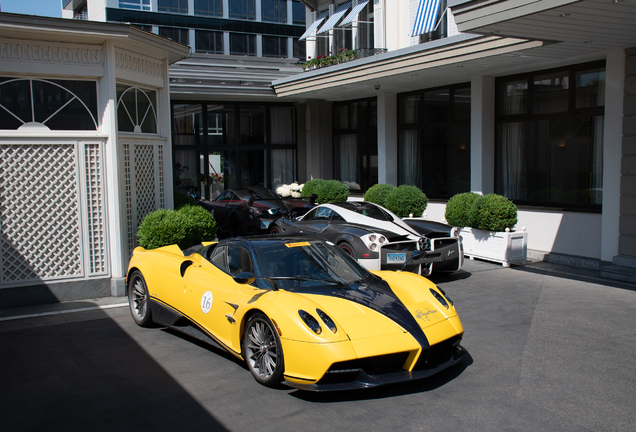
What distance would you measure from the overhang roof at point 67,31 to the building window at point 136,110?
0.83m

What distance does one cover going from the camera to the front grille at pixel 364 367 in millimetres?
4492

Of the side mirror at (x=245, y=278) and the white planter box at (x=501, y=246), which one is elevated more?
the side mirror at (x=245, y=278)

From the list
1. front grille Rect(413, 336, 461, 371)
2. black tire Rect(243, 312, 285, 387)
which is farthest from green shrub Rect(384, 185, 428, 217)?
black tire Rect(243, 312, 285, 387)

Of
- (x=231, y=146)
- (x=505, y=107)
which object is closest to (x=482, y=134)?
(x=505, y=107)

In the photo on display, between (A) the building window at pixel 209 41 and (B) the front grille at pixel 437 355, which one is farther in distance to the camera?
(A) the building window at pixel 209 41

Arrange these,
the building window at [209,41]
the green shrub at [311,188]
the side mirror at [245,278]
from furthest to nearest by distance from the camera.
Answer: the building window at [209,41] → the green shrub at [311,188] → the side mirror at [245,278]

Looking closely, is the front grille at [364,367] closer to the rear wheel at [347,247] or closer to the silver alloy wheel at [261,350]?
the silver alloy wheel at [261,350]

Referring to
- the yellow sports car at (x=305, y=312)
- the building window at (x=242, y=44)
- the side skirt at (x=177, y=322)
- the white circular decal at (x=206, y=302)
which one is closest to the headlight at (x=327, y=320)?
the yellow sports car at (x=305, y=312)

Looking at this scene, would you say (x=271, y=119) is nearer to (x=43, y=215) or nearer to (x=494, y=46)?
(x=494, y=46)

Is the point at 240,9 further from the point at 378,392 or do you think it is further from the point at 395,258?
the point at 378,392

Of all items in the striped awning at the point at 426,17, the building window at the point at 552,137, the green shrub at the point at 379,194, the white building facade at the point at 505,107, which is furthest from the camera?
the green shrub at the point at 379,194

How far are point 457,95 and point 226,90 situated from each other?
764cm

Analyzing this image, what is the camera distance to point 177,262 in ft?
22.1

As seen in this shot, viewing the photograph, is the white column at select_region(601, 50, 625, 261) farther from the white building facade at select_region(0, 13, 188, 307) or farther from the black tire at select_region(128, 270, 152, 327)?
the black tire at select_region(128, 270, 152, 327)
